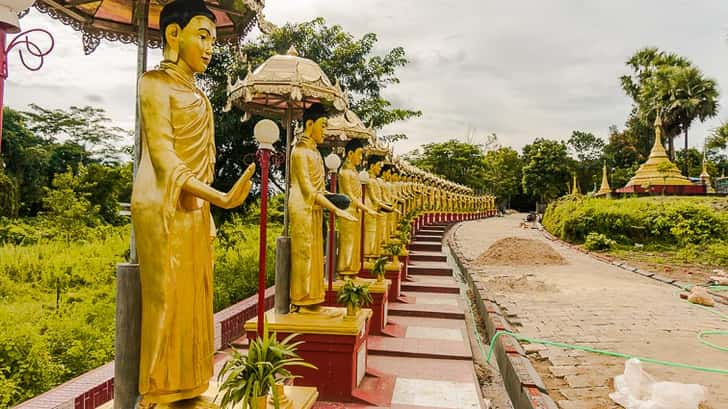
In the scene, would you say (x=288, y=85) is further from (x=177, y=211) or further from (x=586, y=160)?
(x=586, y=160)

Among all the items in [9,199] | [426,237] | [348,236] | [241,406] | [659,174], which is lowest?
[241,406]

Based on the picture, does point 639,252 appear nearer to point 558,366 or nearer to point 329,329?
point 558,366

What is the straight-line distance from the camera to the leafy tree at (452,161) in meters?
41.0

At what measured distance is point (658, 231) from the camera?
19984 mm

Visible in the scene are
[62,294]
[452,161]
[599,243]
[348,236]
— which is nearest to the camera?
[348,236]

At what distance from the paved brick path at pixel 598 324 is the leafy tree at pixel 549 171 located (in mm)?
34603

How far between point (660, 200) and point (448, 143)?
66.4 feet

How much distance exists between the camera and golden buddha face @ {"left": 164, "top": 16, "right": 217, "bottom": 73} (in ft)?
8.71

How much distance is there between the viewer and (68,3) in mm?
3205

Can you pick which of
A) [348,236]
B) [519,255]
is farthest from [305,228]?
[519,255]

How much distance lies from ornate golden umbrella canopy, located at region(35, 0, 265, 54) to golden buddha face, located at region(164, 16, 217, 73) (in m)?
0.49

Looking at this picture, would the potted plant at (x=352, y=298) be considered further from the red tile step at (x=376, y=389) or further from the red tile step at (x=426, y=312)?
the red tile step at (x=426, y=312)

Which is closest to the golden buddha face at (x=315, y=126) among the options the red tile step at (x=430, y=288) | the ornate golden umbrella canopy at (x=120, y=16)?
the ornate golden umbrella canopy at (x=120, y=16)

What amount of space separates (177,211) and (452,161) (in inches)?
1559
